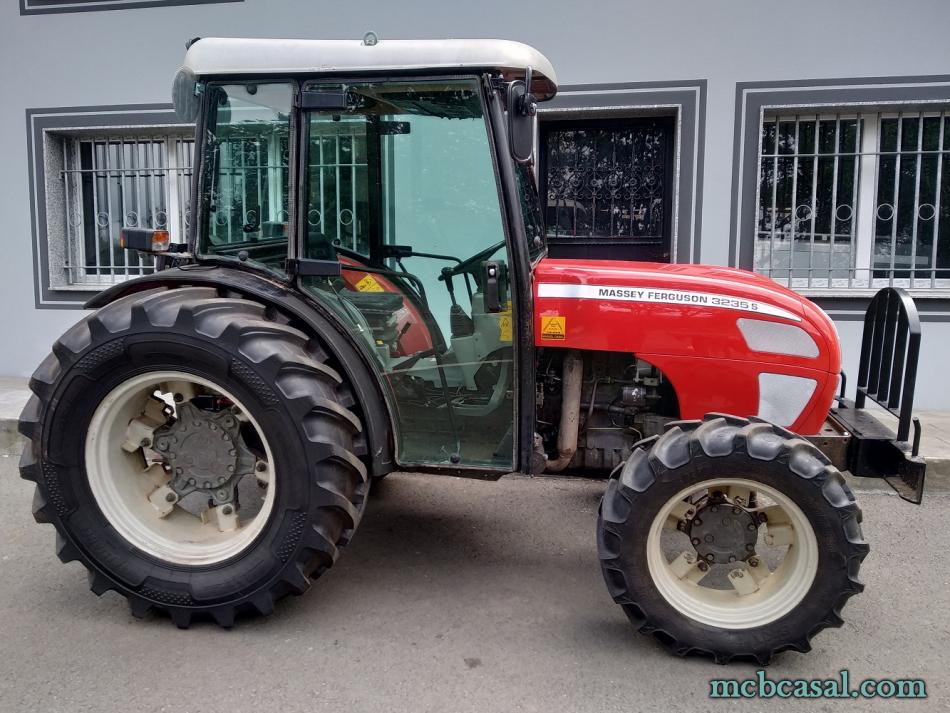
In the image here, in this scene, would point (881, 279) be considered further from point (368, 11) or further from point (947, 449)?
point (368, 11)

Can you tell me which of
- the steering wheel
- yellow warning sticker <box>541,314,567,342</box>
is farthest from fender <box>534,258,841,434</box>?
the steering wheel

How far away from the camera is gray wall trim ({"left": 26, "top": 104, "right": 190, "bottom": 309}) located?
7062mm

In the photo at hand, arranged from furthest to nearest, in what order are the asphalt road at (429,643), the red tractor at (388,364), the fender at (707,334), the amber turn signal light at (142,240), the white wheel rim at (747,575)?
the amber turn signal light at (142,240) → the fender at (707,334) → the red tractor at (388,364) → the white wheel rim at (747,575) → the asphalt road at (429,643)

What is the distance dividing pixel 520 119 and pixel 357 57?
0.70 m

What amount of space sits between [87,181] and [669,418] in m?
6.80

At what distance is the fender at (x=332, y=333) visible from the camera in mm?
3045

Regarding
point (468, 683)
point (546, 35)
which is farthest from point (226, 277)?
point (546, 35)

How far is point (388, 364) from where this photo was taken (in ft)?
10.3

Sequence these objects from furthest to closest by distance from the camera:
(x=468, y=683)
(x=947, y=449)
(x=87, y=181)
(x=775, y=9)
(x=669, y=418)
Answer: (x=87, y=181) → (x=775, y=9) → (x=947, y=449) → (x=669, y=418) → (x=468, y=683)

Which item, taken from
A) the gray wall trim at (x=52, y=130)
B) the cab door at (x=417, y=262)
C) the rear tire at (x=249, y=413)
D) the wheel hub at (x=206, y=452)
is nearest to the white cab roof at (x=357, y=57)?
the cab door at (x=417, y=262)

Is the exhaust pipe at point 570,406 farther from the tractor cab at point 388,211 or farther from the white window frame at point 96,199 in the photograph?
the white window frame at point 96,199

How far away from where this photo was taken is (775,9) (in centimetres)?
613

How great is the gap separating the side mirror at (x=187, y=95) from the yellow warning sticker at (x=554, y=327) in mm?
1726

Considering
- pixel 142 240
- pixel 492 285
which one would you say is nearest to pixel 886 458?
pixel 492 285
